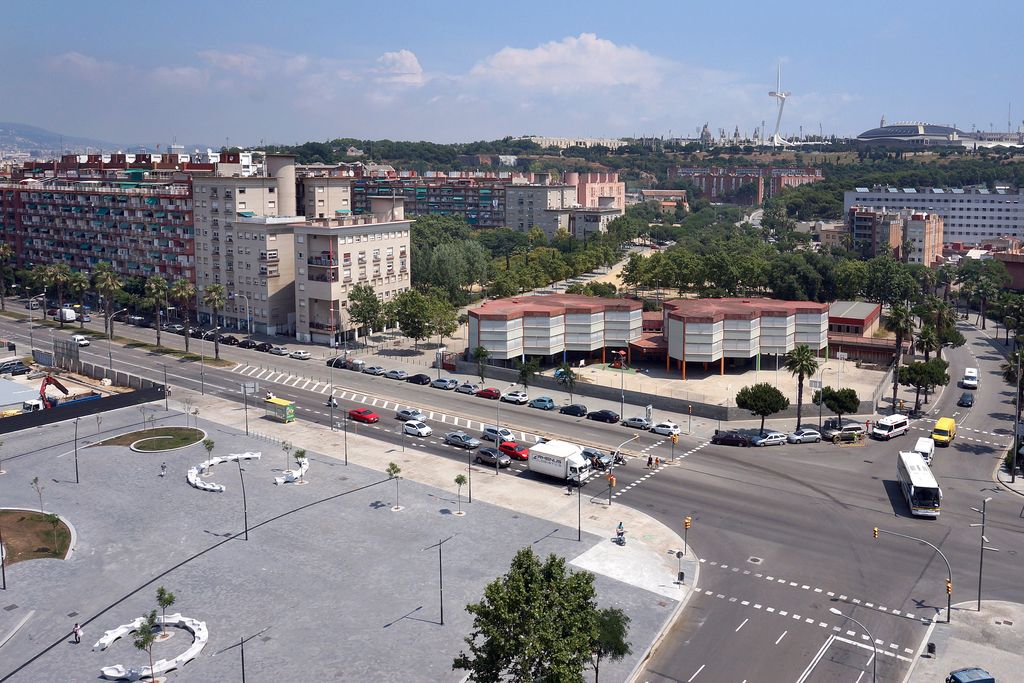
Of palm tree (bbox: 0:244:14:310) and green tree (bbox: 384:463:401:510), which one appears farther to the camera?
palm tree (bbox: 0:244:14:310)

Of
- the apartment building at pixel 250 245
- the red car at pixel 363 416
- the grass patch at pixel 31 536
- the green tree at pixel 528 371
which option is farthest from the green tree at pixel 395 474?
the apartment building at pixel 250 245

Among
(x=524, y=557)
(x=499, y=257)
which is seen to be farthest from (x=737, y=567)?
(x=499, y=257)

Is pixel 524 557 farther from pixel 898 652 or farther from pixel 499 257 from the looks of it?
pixel 499 257

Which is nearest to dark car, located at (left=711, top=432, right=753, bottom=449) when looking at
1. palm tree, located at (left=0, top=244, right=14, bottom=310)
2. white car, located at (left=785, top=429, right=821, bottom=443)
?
white car, located at (left=785, top=429, right=821, bottom=443)

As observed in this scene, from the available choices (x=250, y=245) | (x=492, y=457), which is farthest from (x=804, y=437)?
(x=250, y=245)

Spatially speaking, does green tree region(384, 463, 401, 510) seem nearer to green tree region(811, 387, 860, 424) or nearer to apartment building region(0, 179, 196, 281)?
green tree region(811, 387, 860, 424)
